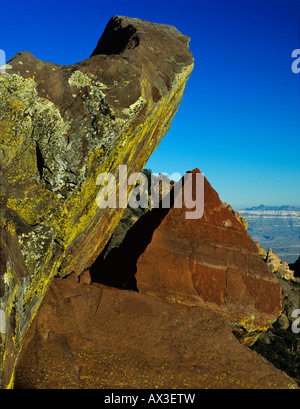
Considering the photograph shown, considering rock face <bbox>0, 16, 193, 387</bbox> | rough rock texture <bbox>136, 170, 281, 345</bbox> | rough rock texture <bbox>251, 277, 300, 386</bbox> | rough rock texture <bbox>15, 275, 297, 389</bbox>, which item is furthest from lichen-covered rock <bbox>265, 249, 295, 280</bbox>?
rock face <bbox>0, 16, 193, 387</bbox>

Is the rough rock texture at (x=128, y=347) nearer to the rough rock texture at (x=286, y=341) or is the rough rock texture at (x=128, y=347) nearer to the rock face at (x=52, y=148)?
the rock face at (x=52, y=148)

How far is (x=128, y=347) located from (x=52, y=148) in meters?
5.77

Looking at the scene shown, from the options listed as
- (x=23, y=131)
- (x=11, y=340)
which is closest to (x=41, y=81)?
(x=23, y=131)

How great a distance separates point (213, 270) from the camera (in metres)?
12.2

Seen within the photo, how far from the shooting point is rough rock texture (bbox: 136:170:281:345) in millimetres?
11766

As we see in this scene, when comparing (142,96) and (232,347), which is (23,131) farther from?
(232,347)

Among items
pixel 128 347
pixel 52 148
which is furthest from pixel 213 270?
pixel 52 148

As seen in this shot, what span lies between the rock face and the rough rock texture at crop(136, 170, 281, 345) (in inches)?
141

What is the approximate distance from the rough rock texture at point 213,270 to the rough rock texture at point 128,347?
2.55 ft

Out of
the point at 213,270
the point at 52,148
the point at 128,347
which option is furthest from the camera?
the point at 213,270

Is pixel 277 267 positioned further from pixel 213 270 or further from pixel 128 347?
pixel 128 347

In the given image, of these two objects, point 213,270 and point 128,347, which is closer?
point 128,347

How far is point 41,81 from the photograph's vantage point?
8.74 meters

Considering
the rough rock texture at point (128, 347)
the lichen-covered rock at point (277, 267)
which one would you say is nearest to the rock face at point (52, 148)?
the rough rock texture at point (128, 347)
